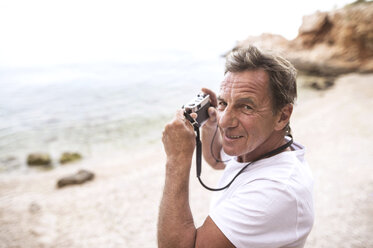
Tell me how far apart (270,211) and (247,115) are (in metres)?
0.54

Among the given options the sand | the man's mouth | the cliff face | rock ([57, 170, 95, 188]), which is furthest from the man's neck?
the cliff face

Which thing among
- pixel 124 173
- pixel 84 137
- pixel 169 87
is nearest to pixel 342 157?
pixel 124 173

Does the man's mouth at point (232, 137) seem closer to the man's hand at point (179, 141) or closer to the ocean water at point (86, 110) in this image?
the man's hand at point (179, 141)

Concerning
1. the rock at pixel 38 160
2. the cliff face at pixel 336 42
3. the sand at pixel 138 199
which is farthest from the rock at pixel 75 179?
the cliff face at pixel 336 42

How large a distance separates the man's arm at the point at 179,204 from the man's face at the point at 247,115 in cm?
26

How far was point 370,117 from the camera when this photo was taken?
23.9ft

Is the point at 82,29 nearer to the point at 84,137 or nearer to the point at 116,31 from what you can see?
the point at 116,31

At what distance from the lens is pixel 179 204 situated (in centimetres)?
122

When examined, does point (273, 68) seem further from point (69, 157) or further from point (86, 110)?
point (86, 110)

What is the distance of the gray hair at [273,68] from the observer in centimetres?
134

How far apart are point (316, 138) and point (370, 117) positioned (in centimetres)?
217

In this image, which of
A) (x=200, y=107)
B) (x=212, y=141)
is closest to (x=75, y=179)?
(x=212, y=141)

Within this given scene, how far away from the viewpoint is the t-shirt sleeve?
1063mm

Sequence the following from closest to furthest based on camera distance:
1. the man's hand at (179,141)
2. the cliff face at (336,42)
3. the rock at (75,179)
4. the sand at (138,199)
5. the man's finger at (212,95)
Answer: the man's hand at (179,141) < the man's finger at (212,95) < the sand at (138,199) < the rock at (75,179) < the cliff face at (336,42)
